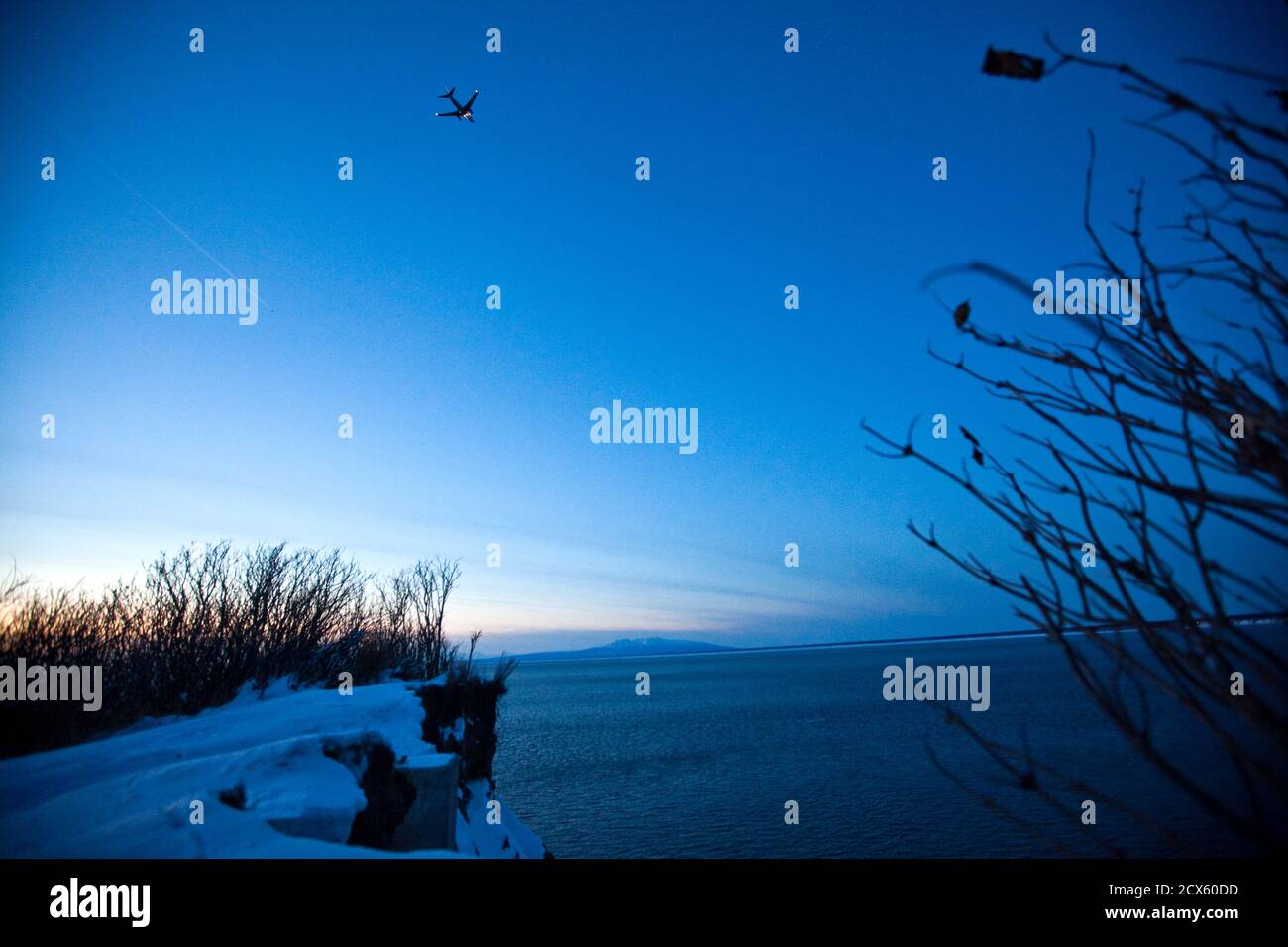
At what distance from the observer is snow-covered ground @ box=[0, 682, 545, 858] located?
14.2 feet

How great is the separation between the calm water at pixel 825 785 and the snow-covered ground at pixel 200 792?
14.7 ft

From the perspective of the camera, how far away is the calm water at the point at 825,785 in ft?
68.4

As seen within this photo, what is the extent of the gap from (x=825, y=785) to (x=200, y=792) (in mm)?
27723

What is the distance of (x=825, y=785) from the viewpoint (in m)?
28.7

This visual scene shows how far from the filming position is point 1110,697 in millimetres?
1560

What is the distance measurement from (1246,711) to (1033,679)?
299 ft
